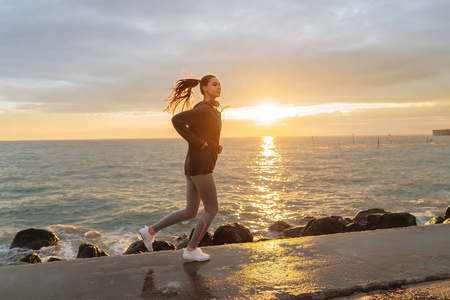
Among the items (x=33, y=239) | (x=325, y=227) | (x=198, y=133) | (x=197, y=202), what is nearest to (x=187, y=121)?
(x=198, y=133)

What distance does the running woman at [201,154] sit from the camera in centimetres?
351

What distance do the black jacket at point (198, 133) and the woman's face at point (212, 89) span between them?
0.16m

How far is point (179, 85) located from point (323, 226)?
19.0 ft

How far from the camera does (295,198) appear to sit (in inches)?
816

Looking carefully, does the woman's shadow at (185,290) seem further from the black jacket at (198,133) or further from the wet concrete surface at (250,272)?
the black jacket at (198,133)

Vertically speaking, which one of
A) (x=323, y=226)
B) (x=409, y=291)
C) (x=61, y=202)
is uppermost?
(x=409, y=291)

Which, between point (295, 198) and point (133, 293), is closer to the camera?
point (133, 293)

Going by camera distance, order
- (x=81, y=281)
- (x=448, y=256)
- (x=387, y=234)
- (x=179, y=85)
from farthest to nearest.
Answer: (x=387, y=234)
(x=179, y=85)
(x=448, y=256)
(x=81, y=281)

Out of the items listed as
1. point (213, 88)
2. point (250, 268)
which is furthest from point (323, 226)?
point (213, 88)

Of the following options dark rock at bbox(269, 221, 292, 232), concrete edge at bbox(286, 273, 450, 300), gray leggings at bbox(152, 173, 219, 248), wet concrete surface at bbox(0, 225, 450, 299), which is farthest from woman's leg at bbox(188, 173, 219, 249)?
dark rock at bbox(269, 221, 292, 232)

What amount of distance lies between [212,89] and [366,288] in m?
2.52

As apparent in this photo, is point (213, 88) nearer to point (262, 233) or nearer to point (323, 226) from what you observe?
point (323, 226)

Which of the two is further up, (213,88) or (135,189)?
(213,88)

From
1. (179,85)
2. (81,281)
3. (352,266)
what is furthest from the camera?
(179,85)
